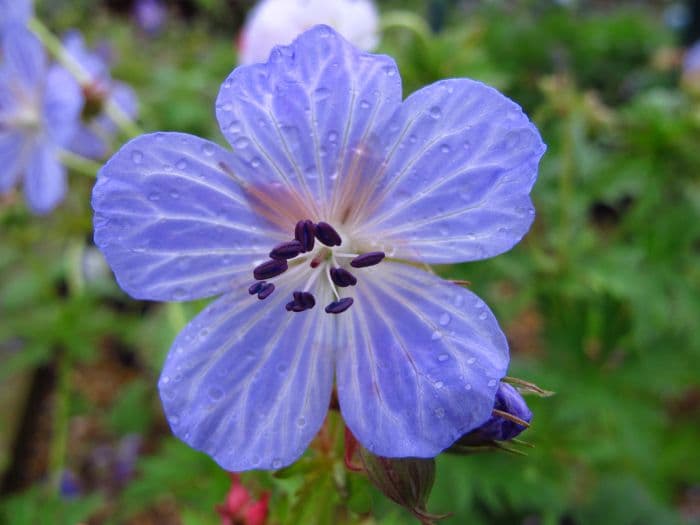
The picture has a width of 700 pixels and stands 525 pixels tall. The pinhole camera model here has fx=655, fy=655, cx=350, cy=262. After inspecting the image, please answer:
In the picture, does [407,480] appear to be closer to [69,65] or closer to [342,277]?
[342,277]

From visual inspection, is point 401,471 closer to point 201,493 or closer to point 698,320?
point 201,493

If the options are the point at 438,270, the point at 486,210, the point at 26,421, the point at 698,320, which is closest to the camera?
the point at 486,210

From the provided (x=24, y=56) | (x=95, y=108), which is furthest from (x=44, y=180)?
(x=24, y=56)

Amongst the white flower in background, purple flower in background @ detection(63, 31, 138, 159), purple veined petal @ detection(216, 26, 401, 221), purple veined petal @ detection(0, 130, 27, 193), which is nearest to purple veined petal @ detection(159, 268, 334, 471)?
purple veined petal @ detection(216, 26, 401, 221)

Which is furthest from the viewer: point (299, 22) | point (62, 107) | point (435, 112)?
point (62, 107)

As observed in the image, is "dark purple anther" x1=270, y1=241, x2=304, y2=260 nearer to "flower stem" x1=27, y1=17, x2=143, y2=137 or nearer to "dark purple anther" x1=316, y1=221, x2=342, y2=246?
"dark purple anther" x1=316, y1=221, x2=342, y2=246

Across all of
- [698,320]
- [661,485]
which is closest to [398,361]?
[698,320]
